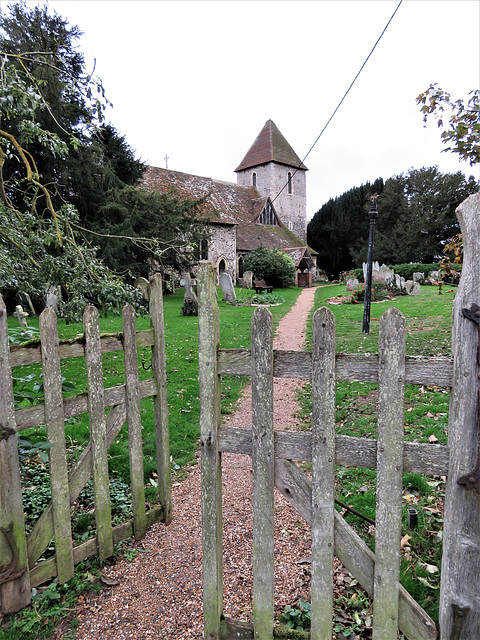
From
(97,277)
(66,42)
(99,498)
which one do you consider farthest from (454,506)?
(66,42)

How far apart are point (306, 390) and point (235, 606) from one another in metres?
4.35

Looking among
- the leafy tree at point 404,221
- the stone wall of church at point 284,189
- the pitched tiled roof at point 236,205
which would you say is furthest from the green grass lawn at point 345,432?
the stone wall of church at point 284,189

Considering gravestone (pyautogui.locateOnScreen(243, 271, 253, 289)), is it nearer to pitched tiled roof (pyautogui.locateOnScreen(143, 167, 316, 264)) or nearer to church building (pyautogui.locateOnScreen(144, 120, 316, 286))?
church building (pyautogui.locateOnScreen(144, 120, 316, 286))

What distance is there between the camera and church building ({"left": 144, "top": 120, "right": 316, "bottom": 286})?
102ft

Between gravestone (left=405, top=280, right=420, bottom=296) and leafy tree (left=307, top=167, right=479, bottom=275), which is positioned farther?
leafy tree (left=307, top=167, right=479, bottom=275)

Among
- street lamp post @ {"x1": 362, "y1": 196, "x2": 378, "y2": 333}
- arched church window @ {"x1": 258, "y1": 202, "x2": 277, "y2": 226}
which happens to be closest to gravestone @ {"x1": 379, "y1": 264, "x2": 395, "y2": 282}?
street lamp post @ {"x1": 362, "y1": 196, "x2": 378, "y2": 333}

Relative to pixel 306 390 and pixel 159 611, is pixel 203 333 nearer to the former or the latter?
pixel 159 611

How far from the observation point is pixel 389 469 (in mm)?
1657

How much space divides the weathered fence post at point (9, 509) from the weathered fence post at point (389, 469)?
2.00 meters

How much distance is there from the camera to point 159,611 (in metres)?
2.32

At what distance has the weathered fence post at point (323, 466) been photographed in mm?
1692

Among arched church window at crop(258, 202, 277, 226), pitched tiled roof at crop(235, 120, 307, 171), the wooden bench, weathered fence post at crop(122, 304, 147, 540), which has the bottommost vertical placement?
weathered fence post at crop(122, 304, 147, 540)

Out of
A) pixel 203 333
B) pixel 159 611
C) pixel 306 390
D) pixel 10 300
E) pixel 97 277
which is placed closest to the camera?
pixel 203 333

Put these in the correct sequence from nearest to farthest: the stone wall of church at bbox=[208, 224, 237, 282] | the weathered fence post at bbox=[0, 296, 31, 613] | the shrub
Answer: the weathered fence post at bbox=[0, 296, 31, 613], the shrub, the stone wall of church at bbox=[208, 224, 237, 282]
